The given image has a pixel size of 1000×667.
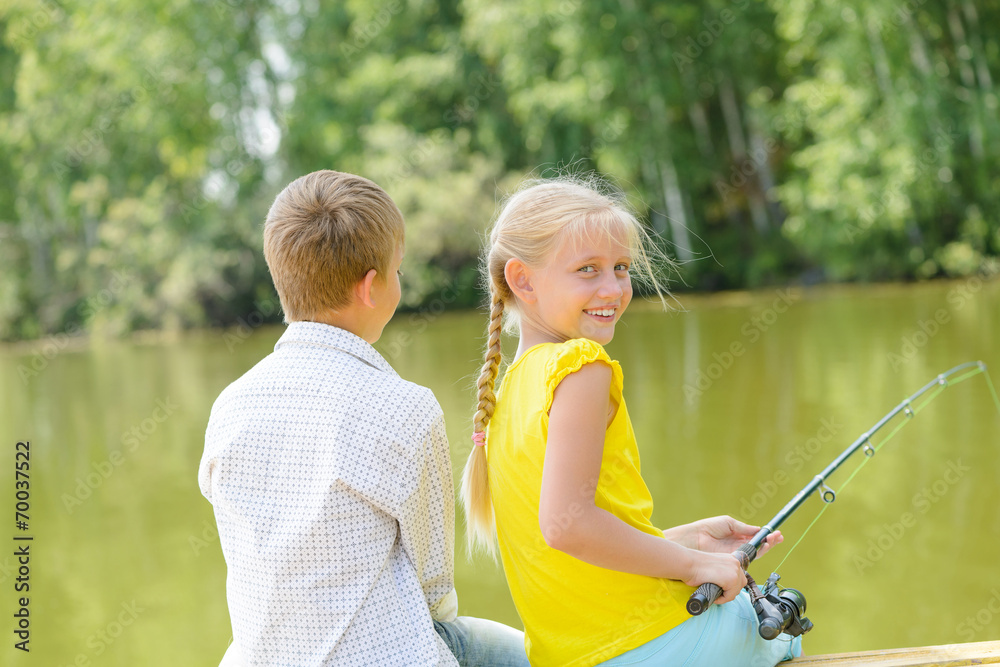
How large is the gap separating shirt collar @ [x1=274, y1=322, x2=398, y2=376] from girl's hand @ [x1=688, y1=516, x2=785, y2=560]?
2.15 ft

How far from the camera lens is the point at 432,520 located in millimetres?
1486

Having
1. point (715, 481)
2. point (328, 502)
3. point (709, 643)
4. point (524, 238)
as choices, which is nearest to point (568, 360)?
point (524, 238)

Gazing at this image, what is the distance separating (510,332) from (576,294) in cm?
36

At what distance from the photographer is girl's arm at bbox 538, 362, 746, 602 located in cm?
142

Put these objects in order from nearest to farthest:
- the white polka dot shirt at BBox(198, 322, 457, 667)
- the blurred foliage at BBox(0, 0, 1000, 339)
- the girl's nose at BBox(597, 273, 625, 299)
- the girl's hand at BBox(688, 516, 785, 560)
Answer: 1. the white polka dot shirt at BBox(198, 322, 457, 667)
2. the girl's nose at BBox(597, 273, 625, 299)
3. the girl's hand at BBox(688, 516, 785, 560)
4. the blurred foliage at BBox(0, 0, 1000, 339)

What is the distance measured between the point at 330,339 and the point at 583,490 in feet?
1.39

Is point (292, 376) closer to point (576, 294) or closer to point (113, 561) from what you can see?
point (576, 294)

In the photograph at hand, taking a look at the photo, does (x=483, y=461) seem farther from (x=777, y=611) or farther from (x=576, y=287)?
(x=777, y=611)

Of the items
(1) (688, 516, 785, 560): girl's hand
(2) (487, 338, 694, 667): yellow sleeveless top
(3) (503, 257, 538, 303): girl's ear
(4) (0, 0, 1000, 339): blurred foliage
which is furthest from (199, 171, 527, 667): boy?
(4) (0, 0, 1000, 339): blurred foliage

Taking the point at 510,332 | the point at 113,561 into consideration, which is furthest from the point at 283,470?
the point at 113,561

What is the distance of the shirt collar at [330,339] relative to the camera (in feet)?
4.80

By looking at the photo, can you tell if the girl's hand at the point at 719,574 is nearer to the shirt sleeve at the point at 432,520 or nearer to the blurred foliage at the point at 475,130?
the shirt sleeve at the point at 432,520

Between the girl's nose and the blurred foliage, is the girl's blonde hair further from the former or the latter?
the blurred foliage

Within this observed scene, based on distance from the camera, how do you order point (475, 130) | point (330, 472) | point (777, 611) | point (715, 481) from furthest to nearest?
point (475, 130), point (715, 481), point (777, 611), point (330, 472)
